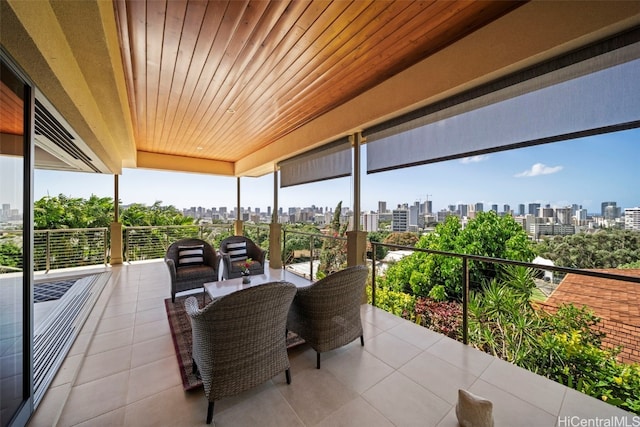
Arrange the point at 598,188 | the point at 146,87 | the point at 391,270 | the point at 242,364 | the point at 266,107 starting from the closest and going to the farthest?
the point at 242,364, the point at 598,188, the point at 146,87, the point at 266,107, the point at 391,270

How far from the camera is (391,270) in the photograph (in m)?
5.75

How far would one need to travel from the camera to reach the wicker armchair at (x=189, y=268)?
357cm

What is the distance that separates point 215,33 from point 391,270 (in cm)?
532

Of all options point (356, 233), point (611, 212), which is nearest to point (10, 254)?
point (356, 233)

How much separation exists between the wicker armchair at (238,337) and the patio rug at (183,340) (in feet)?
1.14

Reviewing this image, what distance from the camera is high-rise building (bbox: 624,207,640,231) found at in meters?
1.84

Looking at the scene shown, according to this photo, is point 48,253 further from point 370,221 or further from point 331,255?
point 370,221

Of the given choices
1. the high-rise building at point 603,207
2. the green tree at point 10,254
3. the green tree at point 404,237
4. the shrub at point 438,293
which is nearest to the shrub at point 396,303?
the green tree at point 404,237

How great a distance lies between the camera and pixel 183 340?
2549mm

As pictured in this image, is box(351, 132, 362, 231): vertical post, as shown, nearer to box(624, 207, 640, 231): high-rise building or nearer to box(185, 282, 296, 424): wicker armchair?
box(185, 282, 296, 424): wicker armchair

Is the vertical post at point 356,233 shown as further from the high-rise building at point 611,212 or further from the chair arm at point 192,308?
the high-rise building at point 611,212

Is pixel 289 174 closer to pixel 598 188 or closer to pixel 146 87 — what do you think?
pixel 146 87

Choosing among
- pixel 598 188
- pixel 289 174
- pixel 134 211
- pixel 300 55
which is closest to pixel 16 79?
pixel 300 55

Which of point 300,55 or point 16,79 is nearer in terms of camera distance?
point 16,79
